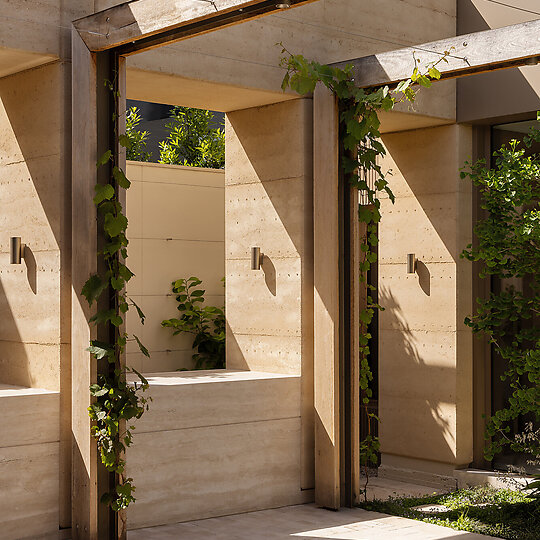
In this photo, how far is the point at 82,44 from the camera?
5133 millimetres

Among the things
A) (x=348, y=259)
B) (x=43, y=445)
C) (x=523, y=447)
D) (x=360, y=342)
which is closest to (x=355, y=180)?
(x=348, y=259)

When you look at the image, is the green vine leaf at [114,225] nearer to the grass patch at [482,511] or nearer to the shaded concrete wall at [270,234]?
the shaded concrete wall at [270,234]

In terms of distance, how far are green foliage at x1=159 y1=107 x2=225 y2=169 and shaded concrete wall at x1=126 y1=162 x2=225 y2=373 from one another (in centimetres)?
280

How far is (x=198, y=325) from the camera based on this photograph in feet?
26.2

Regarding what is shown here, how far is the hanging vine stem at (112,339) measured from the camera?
5.00 m

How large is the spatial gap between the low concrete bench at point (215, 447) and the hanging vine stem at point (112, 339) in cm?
52

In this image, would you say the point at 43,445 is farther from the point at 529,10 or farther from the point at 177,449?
the point at 529,10

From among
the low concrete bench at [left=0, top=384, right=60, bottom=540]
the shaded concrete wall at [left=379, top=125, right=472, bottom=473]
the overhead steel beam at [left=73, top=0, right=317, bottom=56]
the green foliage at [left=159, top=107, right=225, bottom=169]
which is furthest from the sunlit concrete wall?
the green foliage at [left=159, top=107, right=225, bottom=169]

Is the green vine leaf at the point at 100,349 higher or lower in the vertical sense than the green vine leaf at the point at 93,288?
lower

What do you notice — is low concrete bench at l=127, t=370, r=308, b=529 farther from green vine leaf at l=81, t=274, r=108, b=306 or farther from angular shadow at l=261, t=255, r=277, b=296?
green vine leaf at l=81, t=274, r=108, b=306

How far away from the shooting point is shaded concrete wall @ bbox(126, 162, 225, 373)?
7.74 metres

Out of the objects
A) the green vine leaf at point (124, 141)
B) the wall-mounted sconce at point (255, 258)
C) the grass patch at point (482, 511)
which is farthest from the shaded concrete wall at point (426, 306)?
the green vine leaf at point (124, 141)

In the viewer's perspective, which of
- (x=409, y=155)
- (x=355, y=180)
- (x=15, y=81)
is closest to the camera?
(x=15, y=81)

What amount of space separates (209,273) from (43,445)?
325cm
